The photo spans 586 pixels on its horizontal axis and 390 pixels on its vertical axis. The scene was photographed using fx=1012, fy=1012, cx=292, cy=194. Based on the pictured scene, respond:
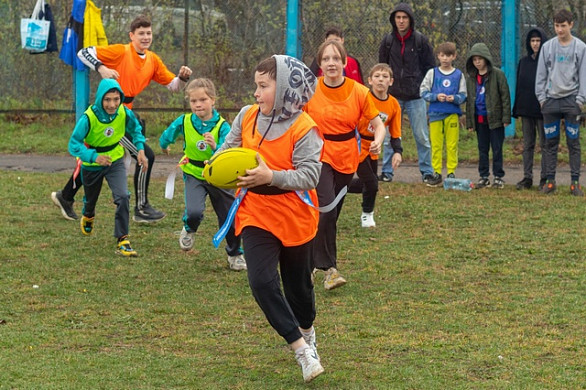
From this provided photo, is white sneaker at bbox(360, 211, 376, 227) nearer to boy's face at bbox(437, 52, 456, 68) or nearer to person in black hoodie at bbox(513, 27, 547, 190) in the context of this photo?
person in black hoodie at bbox(513, 27, 547, 190)

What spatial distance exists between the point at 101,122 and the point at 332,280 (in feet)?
9.17

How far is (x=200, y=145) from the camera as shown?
868 cm

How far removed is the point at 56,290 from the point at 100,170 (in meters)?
1.73

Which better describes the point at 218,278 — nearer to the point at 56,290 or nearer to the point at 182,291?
the point at 182,291

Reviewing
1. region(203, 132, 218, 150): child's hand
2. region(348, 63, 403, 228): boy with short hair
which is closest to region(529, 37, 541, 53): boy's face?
region(348, 63, 403, 228): boy with short hair

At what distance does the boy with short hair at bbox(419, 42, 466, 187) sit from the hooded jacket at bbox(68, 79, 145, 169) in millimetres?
4687

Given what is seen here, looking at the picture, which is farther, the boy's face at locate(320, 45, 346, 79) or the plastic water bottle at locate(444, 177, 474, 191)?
the plastic water bottle at locate(444, 177, 474, 191)

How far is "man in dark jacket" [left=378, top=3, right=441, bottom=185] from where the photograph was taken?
522 inches

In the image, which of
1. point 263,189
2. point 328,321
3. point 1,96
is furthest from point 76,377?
point 1,96

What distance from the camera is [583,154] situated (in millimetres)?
15102

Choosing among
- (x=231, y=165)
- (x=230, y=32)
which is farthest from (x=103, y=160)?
(x=230, y=32)

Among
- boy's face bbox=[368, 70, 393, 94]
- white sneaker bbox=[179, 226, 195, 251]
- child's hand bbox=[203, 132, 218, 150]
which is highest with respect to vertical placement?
boy's face bbox=[368, 70, 393, 94]

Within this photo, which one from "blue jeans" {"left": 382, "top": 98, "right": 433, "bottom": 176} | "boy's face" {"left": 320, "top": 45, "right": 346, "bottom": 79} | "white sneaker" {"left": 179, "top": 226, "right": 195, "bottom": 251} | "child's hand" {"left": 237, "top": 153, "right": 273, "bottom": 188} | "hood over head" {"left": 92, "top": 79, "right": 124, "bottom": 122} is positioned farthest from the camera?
"blue jeans" {"left": 382, "top": 98, "right": 433, "bottom": 176}

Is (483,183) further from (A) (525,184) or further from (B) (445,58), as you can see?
(B) (445,58)
